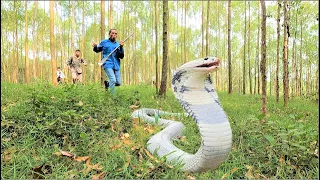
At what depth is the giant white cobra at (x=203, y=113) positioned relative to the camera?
104 inches

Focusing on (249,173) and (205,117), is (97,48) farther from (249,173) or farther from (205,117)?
(249,173)

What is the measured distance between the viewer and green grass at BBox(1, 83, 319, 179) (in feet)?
9.48

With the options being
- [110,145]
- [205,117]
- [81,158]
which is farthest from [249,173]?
[81,158]

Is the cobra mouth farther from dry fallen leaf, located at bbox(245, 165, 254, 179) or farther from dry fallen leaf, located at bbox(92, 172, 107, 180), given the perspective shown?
dry fallen leaf, located at bbox(92, 172, 107, 180)

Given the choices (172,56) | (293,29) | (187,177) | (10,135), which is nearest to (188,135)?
(187,177)

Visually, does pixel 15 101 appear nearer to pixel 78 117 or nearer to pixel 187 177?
pixel 78 117

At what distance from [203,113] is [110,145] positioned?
1.30 metres

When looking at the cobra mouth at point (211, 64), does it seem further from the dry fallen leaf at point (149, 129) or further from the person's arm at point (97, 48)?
the person's arm at point (97, 48)

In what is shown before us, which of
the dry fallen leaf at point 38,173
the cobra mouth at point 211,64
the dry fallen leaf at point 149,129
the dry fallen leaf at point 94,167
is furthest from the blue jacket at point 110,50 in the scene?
the cobra mouth at point 211,64

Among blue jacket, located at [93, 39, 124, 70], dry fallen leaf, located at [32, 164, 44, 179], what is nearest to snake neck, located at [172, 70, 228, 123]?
dry fallen leaf, located at [32, 164, 44, 179]

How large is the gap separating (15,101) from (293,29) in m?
15.3

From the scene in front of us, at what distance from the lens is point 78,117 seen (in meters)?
4.01

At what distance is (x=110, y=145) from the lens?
3541 mm

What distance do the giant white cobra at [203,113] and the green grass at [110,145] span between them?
0.17m
